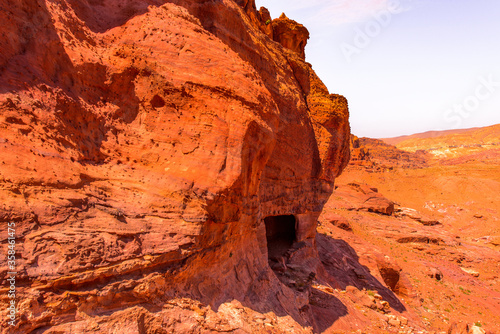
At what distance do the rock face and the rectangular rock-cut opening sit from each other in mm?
3422

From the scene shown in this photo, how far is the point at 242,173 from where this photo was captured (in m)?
5.80

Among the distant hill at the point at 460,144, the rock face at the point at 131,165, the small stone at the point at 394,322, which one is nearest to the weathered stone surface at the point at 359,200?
the small stone at the point at 394,322

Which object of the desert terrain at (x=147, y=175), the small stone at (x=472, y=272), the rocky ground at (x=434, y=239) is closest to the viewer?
the desert terrain at (x=147, y=175)

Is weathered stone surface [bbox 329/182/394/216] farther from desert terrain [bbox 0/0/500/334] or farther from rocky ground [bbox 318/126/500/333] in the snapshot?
desert terrain [bbox 0/0/500/334]

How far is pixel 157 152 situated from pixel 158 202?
1008mm

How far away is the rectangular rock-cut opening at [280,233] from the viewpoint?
11259mm

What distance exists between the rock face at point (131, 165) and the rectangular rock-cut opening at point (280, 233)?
342cm

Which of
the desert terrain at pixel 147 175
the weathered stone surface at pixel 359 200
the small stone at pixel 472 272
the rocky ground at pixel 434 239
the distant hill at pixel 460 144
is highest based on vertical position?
the distant hill at pixel 460 144

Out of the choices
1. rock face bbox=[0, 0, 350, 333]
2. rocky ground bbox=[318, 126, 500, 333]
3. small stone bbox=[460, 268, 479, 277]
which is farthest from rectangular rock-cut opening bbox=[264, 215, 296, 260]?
small stone bbox=[460, 268, 479, 277]

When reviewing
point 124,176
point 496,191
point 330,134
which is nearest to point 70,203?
point 124,176

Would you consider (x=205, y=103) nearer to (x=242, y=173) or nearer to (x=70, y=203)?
(x=242, y=173)

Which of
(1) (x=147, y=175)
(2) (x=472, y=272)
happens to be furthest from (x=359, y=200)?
(1) (x=147, y=175)

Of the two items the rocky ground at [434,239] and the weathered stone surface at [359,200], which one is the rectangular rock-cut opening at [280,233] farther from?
the weathered stone surface at [359,200]

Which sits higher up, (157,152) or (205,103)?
(205,103)
